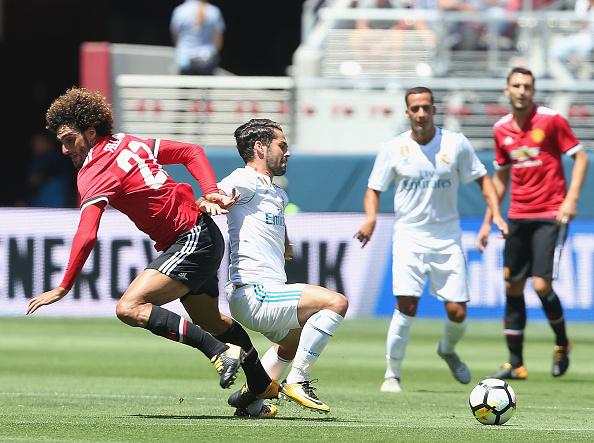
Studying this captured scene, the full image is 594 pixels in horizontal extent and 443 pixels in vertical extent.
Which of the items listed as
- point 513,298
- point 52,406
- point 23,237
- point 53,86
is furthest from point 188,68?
point 52,406

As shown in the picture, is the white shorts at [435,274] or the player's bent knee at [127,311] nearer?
the player's bent knee at [127,311]

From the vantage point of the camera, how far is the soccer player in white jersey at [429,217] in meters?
11.3

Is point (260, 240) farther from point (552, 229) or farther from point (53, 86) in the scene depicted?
point (53, 86)

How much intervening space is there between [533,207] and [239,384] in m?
3.01

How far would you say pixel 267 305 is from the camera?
867 centimetres

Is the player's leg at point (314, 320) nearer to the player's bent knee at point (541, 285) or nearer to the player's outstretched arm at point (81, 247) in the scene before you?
the player's outstretched arm at point (81, 247)

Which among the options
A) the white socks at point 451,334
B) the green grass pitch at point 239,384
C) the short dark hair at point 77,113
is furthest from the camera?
the white socks at point 451,334

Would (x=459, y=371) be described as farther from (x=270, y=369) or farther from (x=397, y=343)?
(x=270, y=369)

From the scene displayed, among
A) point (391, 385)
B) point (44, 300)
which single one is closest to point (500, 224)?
point (391, 385)

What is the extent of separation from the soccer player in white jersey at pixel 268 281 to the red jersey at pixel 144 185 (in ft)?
0.87

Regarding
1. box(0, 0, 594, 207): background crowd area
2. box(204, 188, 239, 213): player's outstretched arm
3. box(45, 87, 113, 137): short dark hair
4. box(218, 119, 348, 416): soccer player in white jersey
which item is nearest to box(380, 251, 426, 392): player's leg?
box(218, 119, 348, 416): soccer player in white jersey

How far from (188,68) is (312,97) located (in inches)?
81.8

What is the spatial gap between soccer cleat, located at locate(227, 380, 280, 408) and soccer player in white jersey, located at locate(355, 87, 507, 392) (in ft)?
8.29

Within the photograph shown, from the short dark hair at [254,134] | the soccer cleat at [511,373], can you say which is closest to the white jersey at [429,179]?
the soccer cleat at [511,373]
